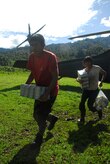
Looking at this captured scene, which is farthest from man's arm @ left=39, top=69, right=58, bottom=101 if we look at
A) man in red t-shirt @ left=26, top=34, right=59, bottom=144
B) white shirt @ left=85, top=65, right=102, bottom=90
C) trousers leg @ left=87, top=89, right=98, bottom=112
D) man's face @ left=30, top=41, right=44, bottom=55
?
trousers leg @ left=87, top=89, right=98, bottom=112

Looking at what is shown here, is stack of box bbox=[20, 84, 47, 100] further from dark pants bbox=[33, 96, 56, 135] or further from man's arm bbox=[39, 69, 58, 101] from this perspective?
dark pants bbox=[33, 96, 56, 135]

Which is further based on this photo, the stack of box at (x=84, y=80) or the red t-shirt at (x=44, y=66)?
the stack of box at (x=84, y=80)

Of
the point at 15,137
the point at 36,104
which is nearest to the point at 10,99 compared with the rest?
the point at 15,137

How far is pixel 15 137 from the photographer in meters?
7.86

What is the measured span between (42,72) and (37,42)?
2.44ft

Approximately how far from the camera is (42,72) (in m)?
6.77

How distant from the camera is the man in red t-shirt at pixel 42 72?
6.47 metres

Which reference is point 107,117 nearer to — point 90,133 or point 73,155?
point 90,133

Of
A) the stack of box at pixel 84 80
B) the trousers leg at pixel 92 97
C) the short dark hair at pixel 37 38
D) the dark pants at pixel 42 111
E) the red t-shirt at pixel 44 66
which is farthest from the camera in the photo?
the trousers leg at pixel 92 97

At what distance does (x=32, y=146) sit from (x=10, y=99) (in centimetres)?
806

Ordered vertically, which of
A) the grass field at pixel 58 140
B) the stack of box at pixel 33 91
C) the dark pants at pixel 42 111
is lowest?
the grass field at pixel 58 140

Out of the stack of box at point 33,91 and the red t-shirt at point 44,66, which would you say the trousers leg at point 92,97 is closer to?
the red t-shirt at point 44,66

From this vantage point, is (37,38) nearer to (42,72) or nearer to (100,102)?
(42,72)

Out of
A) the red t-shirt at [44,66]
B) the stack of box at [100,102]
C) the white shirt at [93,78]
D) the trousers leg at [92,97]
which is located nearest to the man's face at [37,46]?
the red t-shirt at [44,66]
